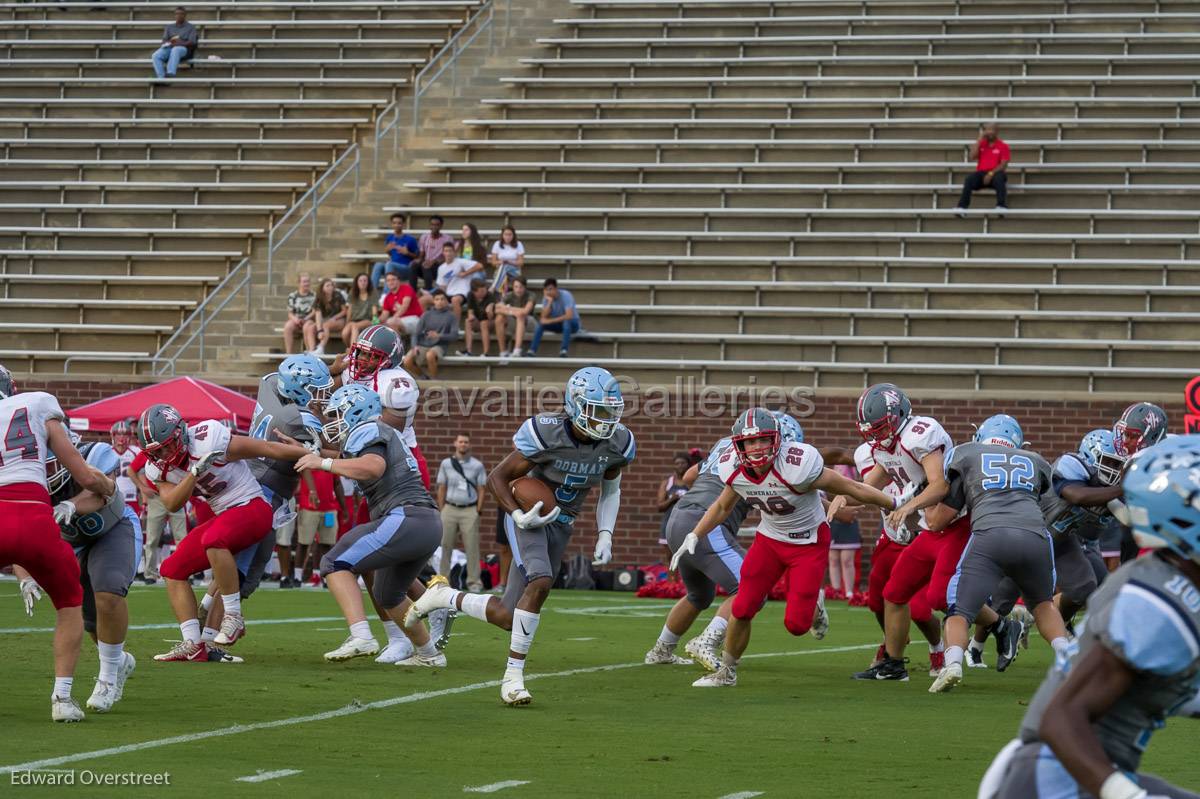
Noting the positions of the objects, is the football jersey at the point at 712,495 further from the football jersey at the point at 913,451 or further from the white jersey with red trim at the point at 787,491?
the white jersey with red trim at the point at 787,491

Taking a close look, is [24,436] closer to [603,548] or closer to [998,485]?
[603,548]

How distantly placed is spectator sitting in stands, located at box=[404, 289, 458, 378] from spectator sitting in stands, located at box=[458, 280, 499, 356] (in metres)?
0.32

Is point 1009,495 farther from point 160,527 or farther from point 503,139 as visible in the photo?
point 503,139

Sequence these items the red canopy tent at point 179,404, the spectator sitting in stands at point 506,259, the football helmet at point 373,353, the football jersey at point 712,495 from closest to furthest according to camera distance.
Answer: the football jersey at point 712,495 < the football helmet at point 373,353 < the red canopy tent at point 179,404 < the spectator sitting in stands at point 506,259

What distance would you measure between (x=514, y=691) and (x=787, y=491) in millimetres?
Result: 2021

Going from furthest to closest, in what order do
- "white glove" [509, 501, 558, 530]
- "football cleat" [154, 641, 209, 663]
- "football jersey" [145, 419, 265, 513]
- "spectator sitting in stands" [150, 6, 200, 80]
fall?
"spectator sitting in stands" [150, 6, 200, 80] → "football cleat" [154, 641, 209, 663] → "football jersey" [145, 419, 265, 513] → "white glove" [509, 501, 558, 530]

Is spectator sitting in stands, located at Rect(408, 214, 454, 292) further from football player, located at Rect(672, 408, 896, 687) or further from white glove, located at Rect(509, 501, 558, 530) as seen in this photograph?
white glove, located at Rect(509, 501, 558, 530)

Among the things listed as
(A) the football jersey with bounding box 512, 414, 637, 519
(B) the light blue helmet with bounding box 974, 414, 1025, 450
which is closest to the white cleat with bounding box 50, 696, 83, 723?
(A) the football jersey with bounding box 512, 414, 637, 519

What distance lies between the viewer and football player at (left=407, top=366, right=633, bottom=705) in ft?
27.8

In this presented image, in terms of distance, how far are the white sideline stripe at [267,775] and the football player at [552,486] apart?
2024mm

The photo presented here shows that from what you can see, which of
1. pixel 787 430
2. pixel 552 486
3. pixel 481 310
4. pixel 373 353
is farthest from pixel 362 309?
pixel 552 486

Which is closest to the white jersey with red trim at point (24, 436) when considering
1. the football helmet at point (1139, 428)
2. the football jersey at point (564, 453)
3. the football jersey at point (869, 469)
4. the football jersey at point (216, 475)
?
the football jersey at point (216, 475)

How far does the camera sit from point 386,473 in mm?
9719

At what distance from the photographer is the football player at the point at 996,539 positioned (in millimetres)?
9016
